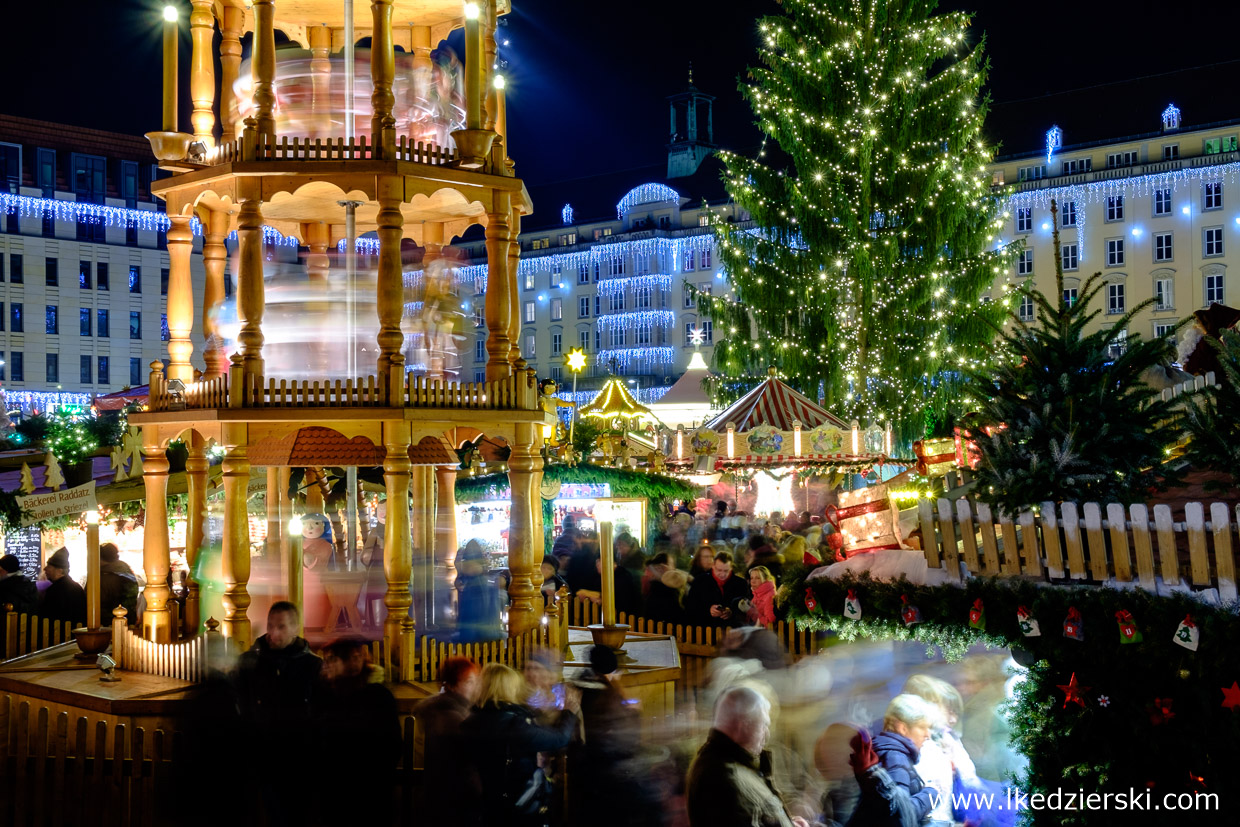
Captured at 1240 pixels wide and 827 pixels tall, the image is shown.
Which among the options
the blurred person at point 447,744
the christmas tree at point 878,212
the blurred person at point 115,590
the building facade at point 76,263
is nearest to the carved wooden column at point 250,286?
the blurred person at point 447,744

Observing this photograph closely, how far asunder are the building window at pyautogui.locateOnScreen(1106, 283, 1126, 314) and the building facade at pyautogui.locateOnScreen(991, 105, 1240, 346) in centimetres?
6

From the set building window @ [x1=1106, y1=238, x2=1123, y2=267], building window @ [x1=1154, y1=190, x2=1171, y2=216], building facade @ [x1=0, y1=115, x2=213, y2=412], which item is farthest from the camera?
building facade @ [x1=0, y1=115, x2=213, y2=412]

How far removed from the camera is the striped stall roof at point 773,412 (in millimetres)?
21906

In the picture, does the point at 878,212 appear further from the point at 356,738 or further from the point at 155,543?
the point at 356,738

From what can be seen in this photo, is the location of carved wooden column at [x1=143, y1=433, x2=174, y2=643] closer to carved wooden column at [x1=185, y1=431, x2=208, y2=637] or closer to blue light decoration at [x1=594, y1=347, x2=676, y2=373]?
carved wooden column at [x1=185, y1=431, x2=208, y2=637]

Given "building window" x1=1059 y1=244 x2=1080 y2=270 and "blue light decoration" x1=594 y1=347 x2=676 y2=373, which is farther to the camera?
Result: "blue light decoration" x1=594 y1=347 x2=676 y2=373

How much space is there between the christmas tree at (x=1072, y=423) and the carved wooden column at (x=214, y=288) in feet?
21.9

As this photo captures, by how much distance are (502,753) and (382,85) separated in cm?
549

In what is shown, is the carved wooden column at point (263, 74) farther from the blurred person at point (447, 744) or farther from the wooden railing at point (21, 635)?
the wooden railing at point (21, 635)

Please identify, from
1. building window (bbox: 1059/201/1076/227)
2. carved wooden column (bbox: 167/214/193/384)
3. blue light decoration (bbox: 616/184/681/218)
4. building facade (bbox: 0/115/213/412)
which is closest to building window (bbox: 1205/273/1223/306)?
building window (bbox: 1059/201/1076/227)

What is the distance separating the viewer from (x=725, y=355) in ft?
100

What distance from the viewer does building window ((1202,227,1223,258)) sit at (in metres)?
A: 64.5

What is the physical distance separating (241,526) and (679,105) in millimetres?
78563

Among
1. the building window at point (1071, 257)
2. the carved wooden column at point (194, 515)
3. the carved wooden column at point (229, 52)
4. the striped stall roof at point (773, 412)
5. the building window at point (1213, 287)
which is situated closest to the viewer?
the carved wooden column at point (194, 515)
